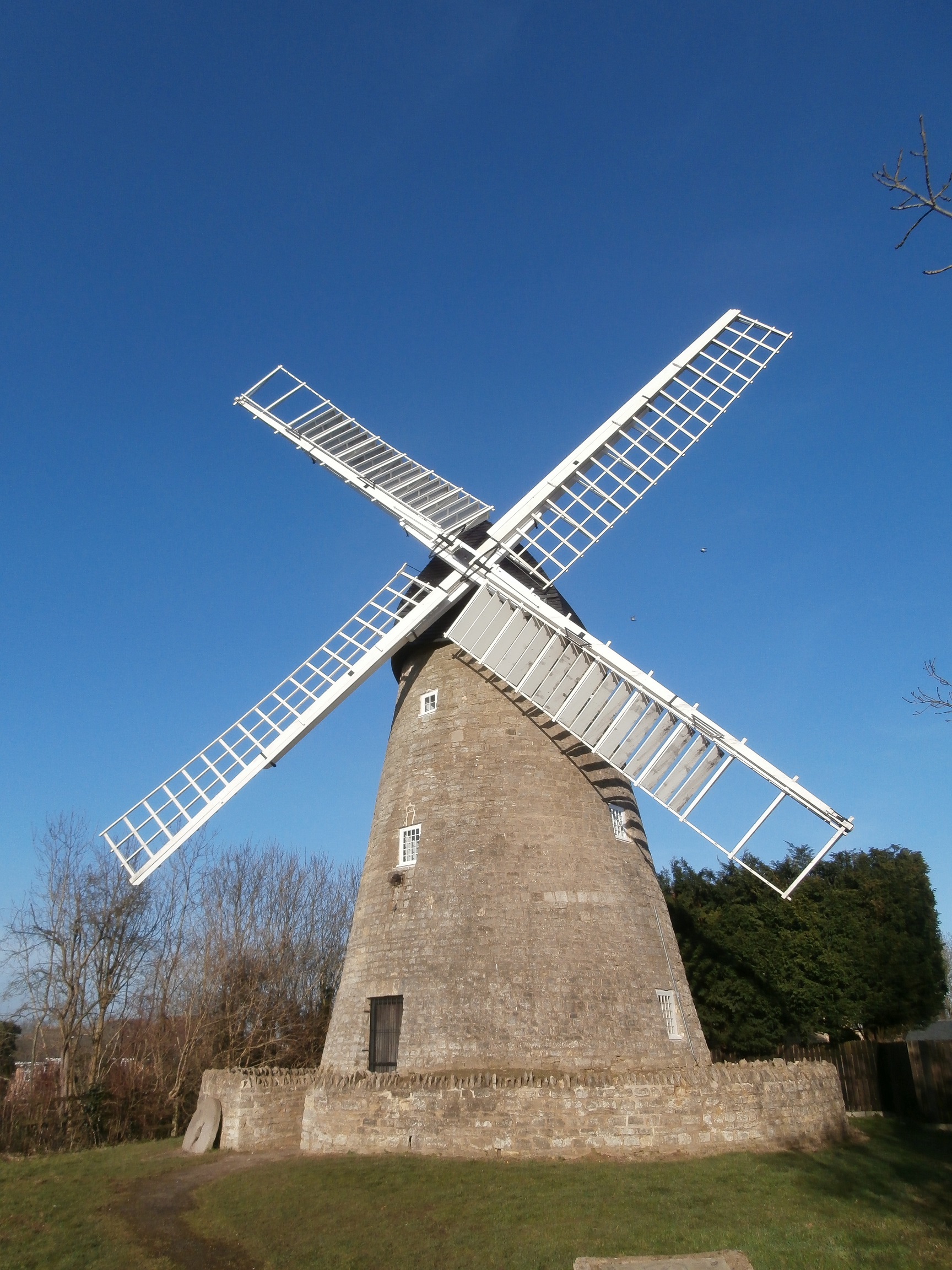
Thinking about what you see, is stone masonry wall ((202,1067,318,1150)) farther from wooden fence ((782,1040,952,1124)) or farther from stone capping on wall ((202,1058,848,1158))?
wooden fence ((782,1040,952,1124))

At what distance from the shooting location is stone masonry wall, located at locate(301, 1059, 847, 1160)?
34.5ft

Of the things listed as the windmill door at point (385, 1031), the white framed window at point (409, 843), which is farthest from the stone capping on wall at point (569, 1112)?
the white framed window at point (409, 843)

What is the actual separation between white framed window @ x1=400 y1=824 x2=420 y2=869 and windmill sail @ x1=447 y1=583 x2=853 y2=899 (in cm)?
298

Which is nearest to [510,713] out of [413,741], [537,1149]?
[413,741]

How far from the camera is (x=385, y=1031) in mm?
12594

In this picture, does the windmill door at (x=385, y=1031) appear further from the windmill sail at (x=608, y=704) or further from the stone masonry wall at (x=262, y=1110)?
the windmill sail at (x=608, y=704)

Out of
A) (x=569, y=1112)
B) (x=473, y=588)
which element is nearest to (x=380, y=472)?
(x=473, y=588)

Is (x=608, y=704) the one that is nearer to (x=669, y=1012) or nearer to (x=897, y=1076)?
(x=669, y=1012)

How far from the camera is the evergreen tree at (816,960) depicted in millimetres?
19375

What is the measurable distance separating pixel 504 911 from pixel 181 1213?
18.5ft

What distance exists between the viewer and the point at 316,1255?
8.14m

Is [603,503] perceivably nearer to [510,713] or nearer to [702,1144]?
[510,713]

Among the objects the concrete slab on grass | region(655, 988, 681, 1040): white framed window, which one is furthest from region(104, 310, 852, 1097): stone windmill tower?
the concrete slab on grass

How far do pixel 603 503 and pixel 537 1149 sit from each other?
34.7 feet
